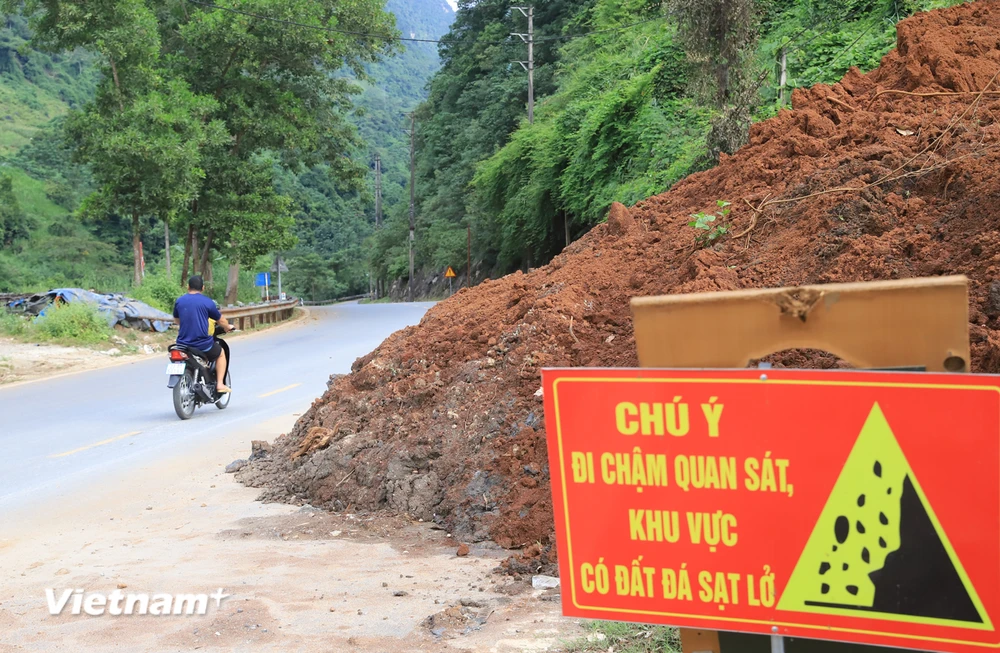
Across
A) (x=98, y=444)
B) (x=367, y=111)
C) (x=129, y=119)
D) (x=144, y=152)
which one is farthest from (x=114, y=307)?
(x=367, y=111)

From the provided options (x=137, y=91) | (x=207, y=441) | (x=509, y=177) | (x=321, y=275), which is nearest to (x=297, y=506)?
(x=207, y=441)

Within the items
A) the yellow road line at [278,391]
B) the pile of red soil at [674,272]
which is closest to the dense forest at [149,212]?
the yellow road line at [278,391]

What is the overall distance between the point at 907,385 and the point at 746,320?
42cm

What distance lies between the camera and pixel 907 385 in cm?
208

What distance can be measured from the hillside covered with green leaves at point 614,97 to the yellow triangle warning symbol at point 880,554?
1150 centimetres

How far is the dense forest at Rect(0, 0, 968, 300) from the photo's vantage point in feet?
Answer: 60.5

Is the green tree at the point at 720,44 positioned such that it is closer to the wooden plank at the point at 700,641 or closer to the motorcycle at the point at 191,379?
the motorcycle at the point at 191,379

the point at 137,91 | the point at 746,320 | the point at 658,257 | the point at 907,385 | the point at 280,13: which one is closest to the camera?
the point at 907,385

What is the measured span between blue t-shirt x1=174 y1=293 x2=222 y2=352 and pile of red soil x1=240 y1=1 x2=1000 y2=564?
12.7 feet

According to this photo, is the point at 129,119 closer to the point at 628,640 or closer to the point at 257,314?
the point at 257,314

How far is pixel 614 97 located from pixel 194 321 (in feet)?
47.0

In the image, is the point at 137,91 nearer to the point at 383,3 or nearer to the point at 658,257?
the point at 383,3

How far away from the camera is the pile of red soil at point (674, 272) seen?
20.0 feet

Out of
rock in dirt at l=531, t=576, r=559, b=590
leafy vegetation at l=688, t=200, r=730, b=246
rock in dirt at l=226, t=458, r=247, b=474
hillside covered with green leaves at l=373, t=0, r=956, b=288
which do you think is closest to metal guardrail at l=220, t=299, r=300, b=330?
hillside covered with green leaves at l=373, t=0, r=956, b=288
